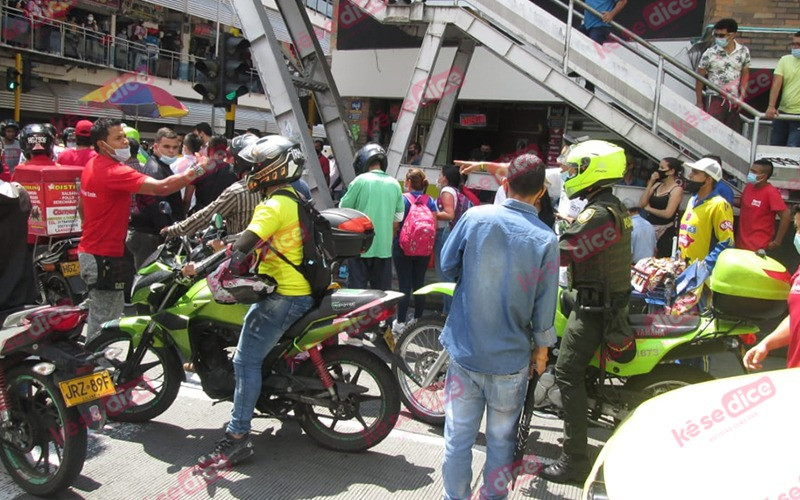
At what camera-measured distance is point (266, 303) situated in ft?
12.9

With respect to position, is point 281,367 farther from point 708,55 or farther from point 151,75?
point 151,75

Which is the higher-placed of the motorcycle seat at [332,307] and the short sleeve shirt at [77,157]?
the short sleeve shirt at [77,157]

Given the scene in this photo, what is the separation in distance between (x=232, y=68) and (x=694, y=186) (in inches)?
234

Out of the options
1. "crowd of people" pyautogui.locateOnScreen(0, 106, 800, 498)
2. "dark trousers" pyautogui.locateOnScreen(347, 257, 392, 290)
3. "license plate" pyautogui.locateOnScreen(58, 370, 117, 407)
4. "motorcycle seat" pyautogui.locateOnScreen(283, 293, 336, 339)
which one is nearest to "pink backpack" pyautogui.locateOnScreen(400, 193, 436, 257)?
"dark trousers" pyautogui.locateOnScreen(347, 257, 392, 290)

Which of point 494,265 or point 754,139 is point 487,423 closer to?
point 494,265

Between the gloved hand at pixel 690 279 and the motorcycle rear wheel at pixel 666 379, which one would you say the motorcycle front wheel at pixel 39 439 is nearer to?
the motorcycle rear wheel at pixel 666 379

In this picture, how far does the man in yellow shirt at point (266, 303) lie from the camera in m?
3.90

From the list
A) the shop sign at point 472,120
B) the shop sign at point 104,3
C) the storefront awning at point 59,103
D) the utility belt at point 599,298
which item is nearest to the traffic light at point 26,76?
the storefront awning at point 59,103

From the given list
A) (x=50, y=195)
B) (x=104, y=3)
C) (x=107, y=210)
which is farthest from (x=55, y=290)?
(x=104, y=3)

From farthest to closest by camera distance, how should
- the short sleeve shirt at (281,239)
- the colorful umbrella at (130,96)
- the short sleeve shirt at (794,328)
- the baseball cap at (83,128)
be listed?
the colorful umbrella at (130,96)
the baseball cap at (83,128)
the short sleeve shirt at (281,239)
the short sleeve shirt at (794,328)

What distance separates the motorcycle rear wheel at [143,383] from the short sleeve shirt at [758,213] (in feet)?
18.4

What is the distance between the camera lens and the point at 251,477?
A: 3.91 m

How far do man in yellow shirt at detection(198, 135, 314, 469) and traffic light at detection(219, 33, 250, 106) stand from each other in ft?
17.2

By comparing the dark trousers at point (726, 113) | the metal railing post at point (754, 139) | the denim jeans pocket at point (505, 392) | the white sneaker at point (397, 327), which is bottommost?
the white sneaker at point (397, 327)
